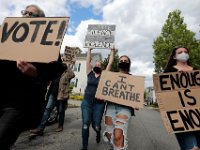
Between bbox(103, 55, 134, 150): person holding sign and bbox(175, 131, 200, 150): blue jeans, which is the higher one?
bbox(103, 55, 134, 150): person holding sign

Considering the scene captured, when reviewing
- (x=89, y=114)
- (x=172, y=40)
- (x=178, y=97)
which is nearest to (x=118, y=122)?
(x=178, y=97)

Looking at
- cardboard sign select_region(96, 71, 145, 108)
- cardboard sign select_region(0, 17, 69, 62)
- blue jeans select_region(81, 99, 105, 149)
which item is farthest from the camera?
blue jeans select_region(81, 99, 105, 149)

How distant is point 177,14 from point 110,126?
38.6m

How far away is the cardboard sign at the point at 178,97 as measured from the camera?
4516 millimetres

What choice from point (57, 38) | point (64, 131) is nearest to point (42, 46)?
point (57, 38)

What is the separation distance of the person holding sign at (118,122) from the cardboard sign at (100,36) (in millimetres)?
2015

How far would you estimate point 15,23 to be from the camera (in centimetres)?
357

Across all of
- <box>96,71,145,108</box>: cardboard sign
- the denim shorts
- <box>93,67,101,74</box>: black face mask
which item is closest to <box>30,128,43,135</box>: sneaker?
<box>93,67,101,74</box>: black face mask

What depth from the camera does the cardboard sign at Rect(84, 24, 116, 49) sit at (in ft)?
26.0

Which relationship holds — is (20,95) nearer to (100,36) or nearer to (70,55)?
(100,36)

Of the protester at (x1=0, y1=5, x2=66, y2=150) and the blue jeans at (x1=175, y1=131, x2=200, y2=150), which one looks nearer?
the protester at (x1=0, y1=5, x2=66, y2=150)

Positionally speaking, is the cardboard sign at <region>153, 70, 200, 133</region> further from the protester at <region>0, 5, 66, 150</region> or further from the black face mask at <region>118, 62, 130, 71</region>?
the protester at <region>0, 5, 66, 150</region>

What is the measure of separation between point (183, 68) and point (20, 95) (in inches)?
95.5

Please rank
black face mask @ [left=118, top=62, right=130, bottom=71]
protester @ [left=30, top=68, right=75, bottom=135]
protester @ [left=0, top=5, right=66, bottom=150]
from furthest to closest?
protester @ [left=30, top=68, right=75, bottom=135] < black face mask @ [left=118, top=62, right=130, bottom=71] < protester @ [left=0, top=5, right=66, bottom=150]
